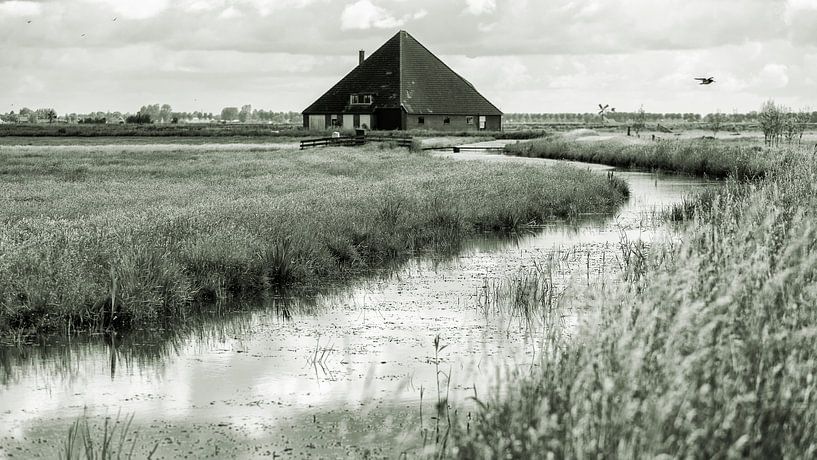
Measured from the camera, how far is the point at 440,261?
1811cm

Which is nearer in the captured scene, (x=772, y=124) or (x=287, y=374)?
(x=287, y=374)

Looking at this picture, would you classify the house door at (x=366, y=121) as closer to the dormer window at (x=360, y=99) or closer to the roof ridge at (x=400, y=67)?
the dormer window at (x=360, y=99)

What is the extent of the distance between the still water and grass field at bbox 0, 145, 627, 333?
828mm

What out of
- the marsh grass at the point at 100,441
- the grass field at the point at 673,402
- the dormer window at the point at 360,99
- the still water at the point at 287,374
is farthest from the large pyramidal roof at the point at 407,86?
the grass field at the point at 673,402

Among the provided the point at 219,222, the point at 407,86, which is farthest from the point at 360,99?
the point at 219,222

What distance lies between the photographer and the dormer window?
75.8 metres

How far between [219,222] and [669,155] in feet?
Answer: 99.6

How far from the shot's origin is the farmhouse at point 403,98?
74.8m

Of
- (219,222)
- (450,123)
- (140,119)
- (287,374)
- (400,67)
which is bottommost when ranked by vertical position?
(287,374)

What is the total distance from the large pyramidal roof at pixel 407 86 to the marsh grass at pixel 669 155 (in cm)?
1901

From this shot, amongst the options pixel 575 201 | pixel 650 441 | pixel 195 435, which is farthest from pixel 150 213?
pixel 650 441

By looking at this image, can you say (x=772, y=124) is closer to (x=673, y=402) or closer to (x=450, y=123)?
(x=450, y=123)

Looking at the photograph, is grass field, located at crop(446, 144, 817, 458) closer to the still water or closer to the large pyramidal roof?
the still water

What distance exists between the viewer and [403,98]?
74188 mm
